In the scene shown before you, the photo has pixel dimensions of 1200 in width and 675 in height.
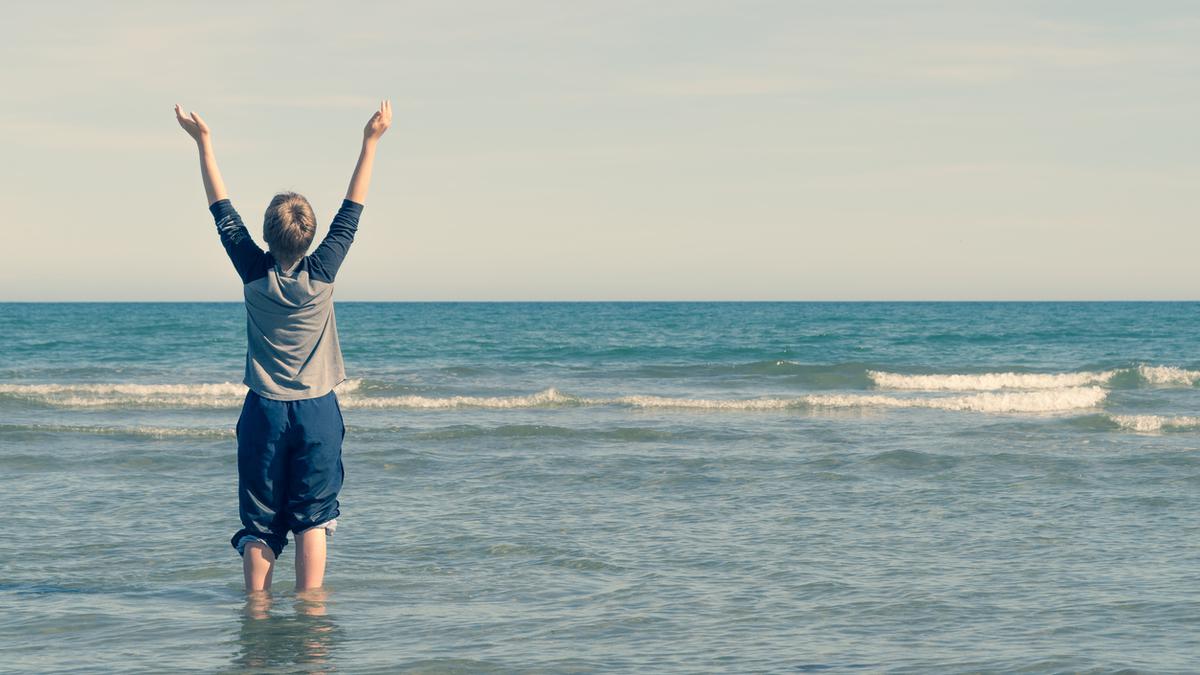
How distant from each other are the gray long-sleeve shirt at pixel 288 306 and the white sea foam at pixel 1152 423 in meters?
13.4

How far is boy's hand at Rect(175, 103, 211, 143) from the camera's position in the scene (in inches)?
190

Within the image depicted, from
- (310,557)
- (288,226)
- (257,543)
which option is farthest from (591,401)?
(288,226)

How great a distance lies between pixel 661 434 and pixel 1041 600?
28.9 ft

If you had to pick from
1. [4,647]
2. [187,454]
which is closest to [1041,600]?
[4,647]

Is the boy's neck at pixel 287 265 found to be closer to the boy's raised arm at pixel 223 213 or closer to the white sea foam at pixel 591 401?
the boy's raised arm at pixel 223 213

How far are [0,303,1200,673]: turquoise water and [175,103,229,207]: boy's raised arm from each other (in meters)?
2.14

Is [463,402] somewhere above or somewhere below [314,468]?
below

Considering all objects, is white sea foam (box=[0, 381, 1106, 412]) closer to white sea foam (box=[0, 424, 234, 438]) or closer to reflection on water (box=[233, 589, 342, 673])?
white sea foam (box=[0, 424, 234, 438])

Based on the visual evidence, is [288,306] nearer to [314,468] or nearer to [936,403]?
[314,468]

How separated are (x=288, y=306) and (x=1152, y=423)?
13985 millimetres

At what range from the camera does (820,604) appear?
254 inches

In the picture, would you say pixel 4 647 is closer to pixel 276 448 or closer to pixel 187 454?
pixel 276 448

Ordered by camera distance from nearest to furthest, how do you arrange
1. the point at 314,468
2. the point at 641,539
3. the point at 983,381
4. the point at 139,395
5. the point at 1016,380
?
the point at 314,468 < the point at 641,539 < the point at 139,395 < the point at 983,381 < the point at 1016,380

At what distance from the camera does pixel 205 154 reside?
16.0ft
